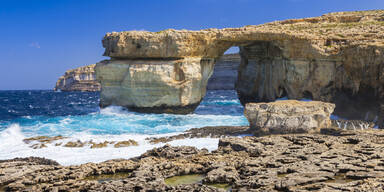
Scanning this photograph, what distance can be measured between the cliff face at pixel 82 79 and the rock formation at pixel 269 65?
7300 centimetres

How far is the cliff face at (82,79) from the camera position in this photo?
98500 millimetres

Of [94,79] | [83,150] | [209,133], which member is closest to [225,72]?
[94,79]

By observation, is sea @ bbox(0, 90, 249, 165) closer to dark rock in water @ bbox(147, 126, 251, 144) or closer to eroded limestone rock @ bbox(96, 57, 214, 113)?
dark rock in water @ bbox(147, 126, 251, 144)

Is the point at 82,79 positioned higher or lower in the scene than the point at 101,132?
higher

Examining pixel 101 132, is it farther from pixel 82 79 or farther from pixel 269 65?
pixel 82 79

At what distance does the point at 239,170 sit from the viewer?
32.2ft

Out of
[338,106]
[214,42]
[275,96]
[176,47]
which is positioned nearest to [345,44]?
[338,106]

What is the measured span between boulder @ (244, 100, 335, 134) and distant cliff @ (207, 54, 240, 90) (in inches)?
2320

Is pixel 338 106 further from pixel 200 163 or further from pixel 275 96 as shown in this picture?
pixel 200 163

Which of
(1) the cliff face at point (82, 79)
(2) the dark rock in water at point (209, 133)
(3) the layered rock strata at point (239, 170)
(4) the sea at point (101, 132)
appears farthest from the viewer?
(1) the cliff face at point (82, 79)

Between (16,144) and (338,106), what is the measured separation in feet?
71.0

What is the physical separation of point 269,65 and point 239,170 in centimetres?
2225

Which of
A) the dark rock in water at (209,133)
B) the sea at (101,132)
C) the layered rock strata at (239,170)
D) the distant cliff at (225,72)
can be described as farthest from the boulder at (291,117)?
the distant cliff at (225,72)

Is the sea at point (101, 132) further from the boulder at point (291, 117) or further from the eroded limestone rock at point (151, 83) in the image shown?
the boulder at point (291, 117)
